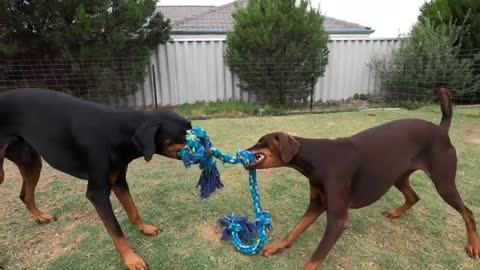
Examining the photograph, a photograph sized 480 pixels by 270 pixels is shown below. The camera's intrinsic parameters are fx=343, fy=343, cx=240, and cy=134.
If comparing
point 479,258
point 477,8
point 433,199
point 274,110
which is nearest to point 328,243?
point 479,258

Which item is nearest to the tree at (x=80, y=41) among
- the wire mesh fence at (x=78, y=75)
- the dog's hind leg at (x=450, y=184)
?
the wire mesh fence at (x=78, y=75)

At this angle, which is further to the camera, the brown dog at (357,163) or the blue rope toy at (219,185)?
the blue rope toy at (219,185)

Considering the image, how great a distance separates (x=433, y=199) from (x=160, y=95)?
6.84m

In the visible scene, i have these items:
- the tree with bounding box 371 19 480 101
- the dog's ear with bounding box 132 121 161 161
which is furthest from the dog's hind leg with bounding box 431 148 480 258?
the tree with bounding box 371 19 480 101

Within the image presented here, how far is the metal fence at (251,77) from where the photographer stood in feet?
23.6

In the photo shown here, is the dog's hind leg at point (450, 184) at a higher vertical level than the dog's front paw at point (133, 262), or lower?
higher

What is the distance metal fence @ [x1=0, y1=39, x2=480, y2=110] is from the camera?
720 cm

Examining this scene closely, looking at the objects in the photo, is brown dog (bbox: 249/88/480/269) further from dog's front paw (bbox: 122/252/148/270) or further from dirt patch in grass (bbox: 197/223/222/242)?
dog's front paw (bbox: 122/252/148/270)

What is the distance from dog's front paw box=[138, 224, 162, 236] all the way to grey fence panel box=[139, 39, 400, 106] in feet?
19.6

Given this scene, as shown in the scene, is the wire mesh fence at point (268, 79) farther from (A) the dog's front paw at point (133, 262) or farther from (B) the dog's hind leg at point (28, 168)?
(A) the dog's front paw at point (133, 262)

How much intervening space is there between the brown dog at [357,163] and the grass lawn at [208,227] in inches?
11.3

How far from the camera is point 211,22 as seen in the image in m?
11.9

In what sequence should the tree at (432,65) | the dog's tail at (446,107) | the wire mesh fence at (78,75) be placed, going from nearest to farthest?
the dog's tail at (446,107) < the wire mesh fence at (78,75) < the tree at (432,65)

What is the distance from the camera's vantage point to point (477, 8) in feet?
26.8
